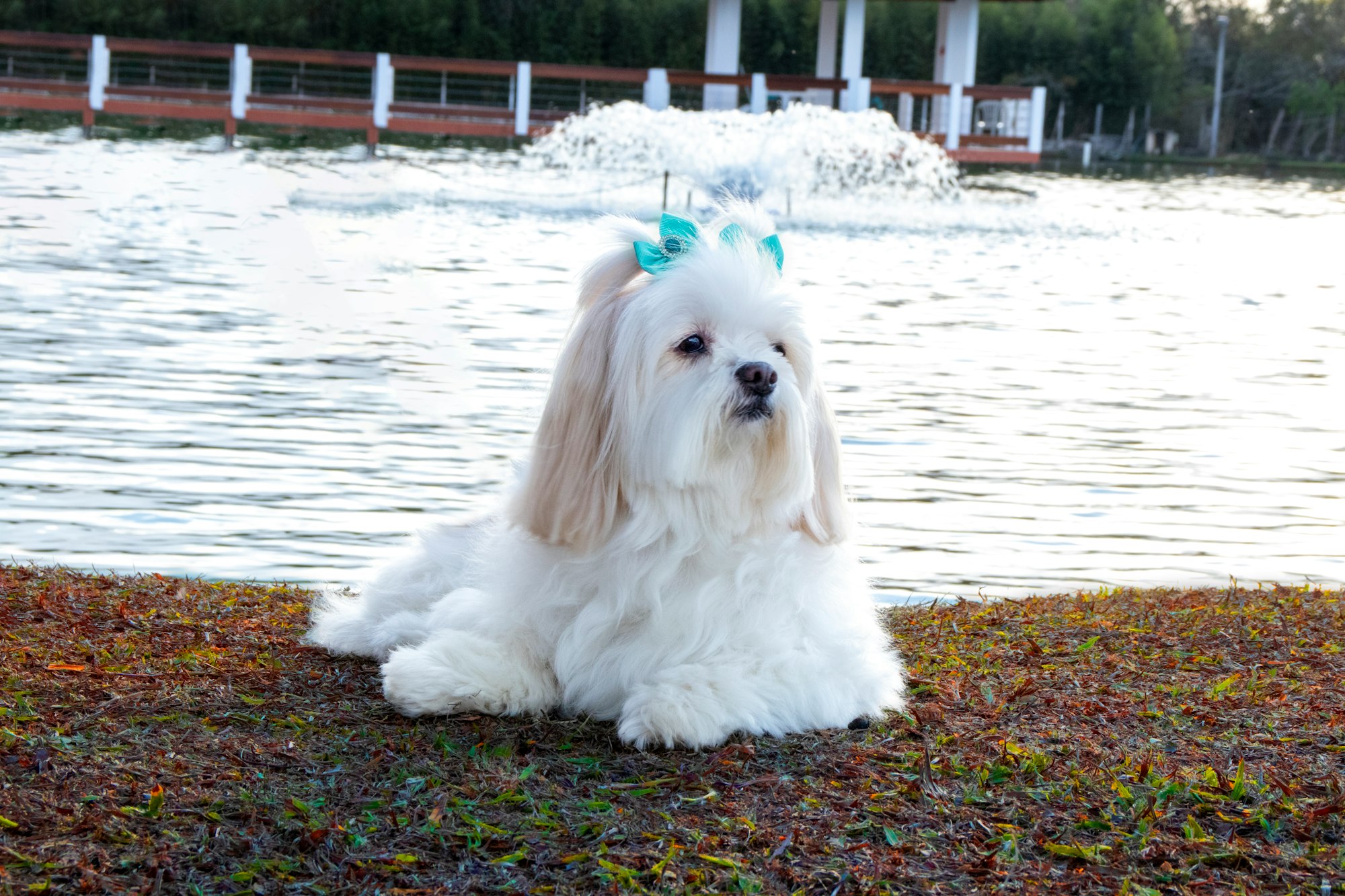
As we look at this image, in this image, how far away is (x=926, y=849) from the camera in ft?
9.11

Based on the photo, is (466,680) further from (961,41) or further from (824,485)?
(961,41)

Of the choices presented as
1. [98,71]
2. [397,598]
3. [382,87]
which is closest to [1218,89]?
[382,87]

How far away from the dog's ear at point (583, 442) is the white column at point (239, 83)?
28.6m

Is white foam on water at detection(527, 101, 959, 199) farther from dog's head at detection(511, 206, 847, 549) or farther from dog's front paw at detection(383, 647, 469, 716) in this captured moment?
dog's front paw at detection(383, 647, 469, 716)

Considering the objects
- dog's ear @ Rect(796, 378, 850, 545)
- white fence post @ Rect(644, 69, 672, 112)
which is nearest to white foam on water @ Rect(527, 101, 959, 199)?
white fence post @ Rect(644, 69, 672, 112)

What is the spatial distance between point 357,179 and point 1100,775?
21.8 m

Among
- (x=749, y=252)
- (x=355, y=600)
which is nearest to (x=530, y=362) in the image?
(x=355, y=600)

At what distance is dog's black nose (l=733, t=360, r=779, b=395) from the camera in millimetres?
3082

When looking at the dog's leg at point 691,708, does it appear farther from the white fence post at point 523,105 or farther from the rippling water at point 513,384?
the white fence post at point 523,105

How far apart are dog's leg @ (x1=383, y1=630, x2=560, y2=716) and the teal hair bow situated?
951mm

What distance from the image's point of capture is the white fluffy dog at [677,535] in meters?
3.16

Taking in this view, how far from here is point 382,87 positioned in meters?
29.8

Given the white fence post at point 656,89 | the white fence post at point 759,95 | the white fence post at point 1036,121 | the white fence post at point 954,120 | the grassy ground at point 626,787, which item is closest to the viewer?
the grassy ground at point 626,787

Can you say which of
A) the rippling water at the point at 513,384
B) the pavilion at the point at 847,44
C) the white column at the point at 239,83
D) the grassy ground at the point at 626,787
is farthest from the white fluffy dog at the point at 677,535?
the white column at the point at 239,83
